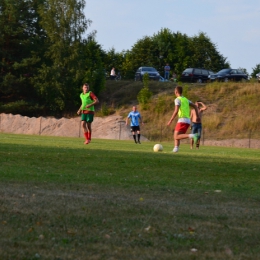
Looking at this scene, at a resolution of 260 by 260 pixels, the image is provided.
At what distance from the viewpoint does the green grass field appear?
19.6 ft

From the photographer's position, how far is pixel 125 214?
770 centimetres

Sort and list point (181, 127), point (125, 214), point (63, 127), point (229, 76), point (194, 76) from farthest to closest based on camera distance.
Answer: point (194, 76)
point (229, 76)
point (63, 127)
point (181, 127)
point (125, 214)

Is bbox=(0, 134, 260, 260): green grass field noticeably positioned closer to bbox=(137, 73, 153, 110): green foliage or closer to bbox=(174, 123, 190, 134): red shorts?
bbox=(174, 123, 190, 134): red shorts

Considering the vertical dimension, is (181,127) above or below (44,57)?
below

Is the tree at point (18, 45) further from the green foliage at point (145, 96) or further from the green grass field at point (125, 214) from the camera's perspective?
the green grass field at point (125, 214)

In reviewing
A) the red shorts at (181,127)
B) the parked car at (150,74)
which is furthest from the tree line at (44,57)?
the red shorts at (181,127)

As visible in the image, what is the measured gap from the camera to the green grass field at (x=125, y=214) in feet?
19.6

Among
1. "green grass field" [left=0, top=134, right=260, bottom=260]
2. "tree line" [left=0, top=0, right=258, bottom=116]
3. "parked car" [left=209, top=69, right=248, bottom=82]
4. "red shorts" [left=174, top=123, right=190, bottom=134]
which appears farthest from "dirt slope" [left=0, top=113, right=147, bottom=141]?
"green grass field" [left=0, top=134, right=260, bottom=260]

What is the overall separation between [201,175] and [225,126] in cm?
5011

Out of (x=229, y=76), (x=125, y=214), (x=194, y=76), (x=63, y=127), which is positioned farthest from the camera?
(x=194, y=76)

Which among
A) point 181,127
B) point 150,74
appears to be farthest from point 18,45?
point 181,127

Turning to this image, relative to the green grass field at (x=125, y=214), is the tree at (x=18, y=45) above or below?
above

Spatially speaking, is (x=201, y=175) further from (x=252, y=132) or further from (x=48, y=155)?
(x=252, y=132)

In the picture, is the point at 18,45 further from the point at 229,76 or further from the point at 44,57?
the point at 229,76
